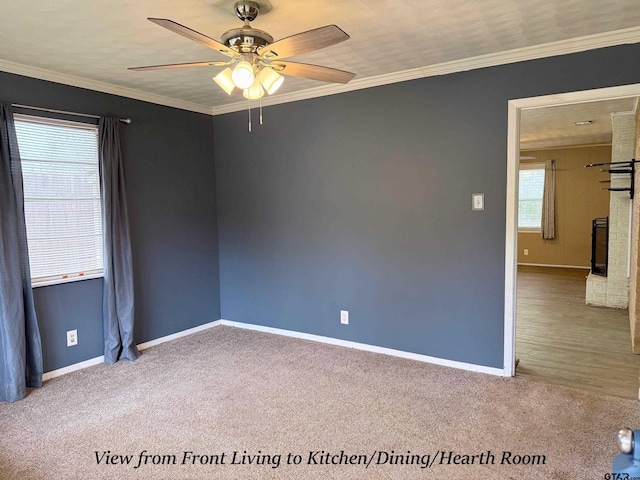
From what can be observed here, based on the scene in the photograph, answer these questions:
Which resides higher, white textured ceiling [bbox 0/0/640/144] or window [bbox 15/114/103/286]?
white textured ceiling [bbox 0/0/640/144]

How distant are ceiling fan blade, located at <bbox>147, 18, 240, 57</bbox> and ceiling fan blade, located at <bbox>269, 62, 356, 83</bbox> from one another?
230mm

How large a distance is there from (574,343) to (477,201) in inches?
75.7

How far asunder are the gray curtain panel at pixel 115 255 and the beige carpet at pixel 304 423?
0.22 metres

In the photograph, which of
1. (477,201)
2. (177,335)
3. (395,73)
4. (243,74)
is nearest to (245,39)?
(243,74)

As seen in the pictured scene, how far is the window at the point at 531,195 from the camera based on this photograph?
866 centimetres

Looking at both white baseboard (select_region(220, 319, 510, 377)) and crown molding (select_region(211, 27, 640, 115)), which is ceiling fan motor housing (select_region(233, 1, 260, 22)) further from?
white baseboard (select_region(220, 319, 510, 377))

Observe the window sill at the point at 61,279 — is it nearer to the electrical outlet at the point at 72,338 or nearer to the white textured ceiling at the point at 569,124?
the electrical outlet at the point at 72,338

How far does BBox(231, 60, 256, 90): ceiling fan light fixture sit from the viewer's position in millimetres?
1938

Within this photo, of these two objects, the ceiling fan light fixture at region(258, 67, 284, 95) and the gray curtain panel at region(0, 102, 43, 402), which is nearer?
the ceiling fan light fixture at region(258, 67, 284, 95)

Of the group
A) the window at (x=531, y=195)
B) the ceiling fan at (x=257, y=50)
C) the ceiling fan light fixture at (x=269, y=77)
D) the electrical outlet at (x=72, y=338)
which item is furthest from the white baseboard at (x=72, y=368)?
the window at (x=531, y=195)

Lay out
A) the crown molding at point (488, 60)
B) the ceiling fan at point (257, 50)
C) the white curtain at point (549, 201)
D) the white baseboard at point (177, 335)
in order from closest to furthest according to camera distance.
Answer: the ceiling fan at point (257, 50), the crown molding at point (488, 60), the white baseboard at point (177, 335), the white curtain at point (549, 201)

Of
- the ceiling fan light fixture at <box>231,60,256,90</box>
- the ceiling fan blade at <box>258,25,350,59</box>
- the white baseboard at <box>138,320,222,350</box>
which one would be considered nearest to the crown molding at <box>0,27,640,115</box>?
the ceiling fan blade at <box>258,25,350,59</box>

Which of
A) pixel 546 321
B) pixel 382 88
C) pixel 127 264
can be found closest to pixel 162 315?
pixel 127 264

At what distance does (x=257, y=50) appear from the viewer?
2035 millimetres
